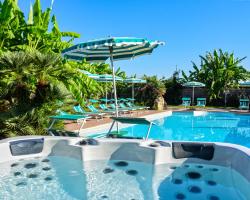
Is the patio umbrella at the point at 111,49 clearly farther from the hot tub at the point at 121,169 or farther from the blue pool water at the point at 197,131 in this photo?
the blue pool water at the point at 197,131

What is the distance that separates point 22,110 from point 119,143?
129 inches

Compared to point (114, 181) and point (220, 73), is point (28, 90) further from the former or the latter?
point (220, 73)

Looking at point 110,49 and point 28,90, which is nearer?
point 28,90

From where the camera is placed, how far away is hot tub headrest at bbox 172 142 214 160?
578 centimetres

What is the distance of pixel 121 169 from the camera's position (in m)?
5.77

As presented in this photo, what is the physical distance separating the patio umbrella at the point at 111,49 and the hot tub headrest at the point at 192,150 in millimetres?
2783

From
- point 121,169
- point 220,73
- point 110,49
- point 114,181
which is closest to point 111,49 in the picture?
point 110,49

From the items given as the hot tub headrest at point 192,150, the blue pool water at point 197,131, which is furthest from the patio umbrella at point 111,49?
the blue pool water at point 197,131

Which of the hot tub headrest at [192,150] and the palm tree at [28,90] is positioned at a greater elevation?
the palm tree at [28,90]

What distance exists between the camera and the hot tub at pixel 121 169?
459cm

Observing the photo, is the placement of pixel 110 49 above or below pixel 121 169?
above

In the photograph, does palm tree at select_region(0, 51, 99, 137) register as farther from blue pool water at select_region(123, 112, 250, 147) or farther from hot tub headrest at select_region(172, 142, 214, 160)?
blue pool water at select_region(123, 112, 250, 147)

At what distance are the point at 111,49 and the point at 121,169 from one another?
13.5 ft

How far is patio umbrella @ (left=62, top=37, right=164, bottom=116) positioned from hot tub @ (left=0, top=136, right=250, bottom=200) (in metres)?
2.34
